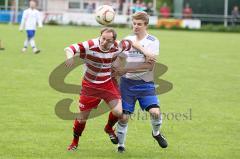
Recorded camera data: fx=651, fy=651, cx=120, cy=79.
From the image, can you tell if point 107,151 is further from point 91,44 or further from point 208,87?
point 208,87

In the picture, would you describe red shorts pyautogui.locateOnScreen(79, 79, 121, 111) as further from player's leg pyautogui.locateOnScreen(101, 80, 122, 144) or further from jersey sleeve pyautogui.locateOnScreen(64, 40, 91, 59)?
jersey sleeve pyautogui.locateOnScreen(64, 40, 91, 59)

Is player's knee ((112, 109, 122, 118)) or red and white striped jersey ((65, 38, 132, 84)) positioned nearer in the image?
red and white striped jersey ((65, 38, 132, 84))

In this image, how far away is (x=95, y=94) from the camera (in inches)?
373

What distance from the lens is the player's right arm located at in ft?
28.9

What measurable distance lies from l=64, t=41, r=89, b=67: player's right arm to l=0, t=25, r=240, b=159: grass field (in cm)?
141

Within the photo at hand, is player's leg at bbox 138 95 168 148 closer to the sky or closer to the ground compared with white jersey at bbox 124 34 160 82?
closer to the ground

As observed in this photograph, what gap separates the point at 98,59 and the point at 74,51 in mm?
508

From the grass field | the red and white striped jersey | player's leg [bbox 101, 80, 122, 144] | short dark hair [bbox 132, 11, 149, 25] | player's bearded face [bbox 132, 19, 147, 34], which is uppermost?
short dark hair [bbox 132, 11, 149, 25]

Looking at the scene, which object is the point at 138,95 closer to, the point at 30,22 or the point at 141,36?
the point at 141,36

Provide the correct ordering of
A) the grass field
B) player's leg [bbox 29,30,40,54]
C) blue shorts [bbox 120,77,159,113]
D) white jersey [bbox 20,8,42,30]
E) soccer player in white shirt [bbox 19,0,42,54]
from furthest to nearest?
white jersey [bbox 20,8,42,30], soccer player in white shirt [bbox 19,0,42,54], player's leg [bbox 29,30,40,54], the grass field, blue shorts [bbox 120,77,159,113]

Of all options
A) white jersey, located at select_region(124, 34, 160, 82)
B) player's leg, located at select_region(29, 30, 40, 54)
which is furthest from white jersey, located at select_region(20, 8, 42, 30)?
white jersey, located at select_region(124, 34, 160, 82)

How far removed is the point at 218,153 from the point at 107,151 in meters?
1.67

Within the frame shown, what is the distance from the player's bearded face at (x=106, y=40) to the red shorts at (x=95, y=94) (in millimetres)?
572

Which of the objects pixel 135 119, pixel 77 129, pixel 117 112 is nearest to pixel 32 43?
pixel 135 119
